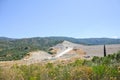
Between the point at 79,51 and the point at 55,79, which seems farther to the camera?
the point at 79,51

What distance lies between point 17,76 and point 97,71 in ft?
6.89

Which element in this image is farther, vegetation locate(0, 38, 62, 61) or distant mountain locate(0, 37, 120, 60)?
distant mountain locate(0, 37, 120, 60)

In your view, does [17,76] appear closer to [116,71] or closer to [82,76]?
[82,76]

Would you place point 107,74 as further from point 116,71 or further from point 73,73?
point 73,73

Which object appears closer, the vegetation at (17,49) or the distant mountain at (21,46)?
the vegetation at (17,49)

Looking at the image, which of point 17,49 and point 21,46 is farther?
point 21,46

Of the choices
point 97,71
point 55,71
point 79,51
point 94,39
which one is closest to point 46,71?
point 55,71

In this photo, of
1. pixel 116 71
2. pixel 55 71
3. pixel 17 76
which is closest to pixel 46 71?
pixel 55 71

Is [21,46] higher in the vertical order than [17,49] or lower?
higher

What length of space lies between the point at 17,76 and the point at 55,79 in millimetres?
988

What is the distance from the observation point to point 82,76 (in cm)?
766

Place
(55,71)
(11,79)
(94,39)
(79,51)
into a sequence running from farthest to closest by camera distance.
A: (94,39) < (79,51) < (55,71) < (11,79)

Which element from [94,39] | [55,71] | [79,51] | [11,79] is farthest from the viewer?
[94,39]

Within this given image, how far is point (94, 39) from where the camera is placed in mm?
169750
